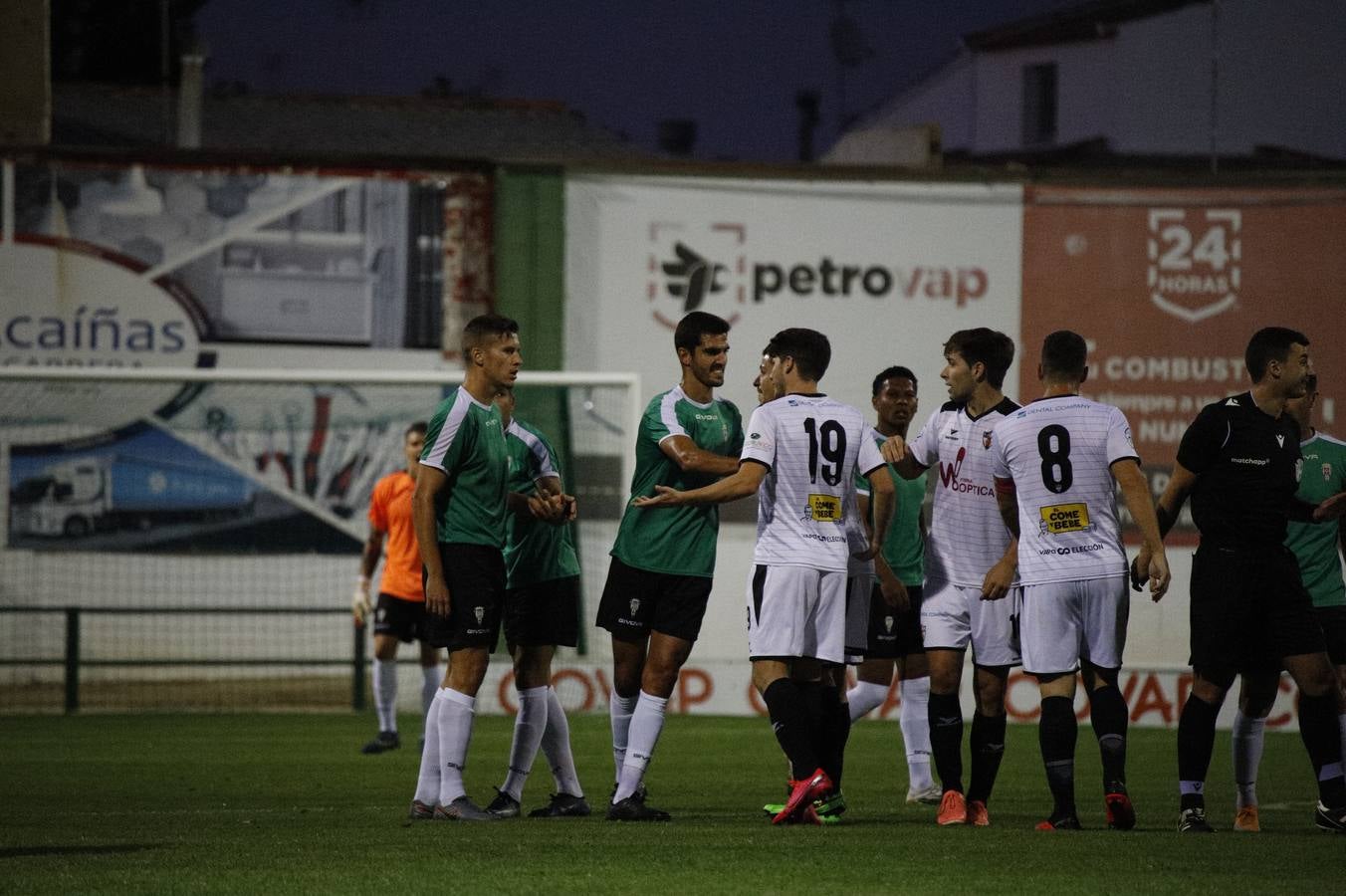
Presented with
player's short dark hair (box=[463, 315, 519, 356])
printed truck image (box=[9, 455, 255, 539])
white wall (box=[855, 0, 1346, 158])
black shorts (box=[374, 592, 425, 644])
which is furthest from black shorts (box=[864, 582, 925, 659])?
white wall (box=[855, 0, 1346, 158])

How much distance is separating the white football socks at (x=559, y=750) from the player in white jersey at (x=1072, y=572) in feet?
7.03

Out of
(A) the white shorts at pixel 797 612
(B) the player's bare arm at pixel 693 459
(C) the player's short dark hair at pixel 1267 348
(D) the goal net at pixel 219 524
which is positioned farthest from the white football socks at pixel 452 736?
(D) the goal net at pixel 219 524

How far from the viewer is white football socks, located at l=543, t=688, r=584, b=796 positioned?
8523 mm

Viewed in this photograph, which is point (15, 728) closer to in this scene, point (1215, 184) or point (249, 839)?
point (249, 839)

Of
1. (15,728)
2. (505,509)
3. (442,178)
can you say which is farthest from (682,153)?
(505,509)

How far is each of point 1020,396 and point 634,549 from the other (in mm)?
10250

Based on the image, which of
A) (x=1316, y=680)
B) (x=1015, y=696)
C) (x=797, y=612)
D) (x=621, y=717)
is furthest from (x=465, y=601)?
(x=1015, y=696)

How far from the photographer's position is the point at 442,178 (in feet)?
59.1

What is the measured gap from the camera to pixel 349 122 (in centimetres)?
3622

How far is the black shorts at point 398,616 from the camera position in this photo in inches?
500

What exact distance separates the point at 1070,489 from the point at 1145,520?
0.33 meters

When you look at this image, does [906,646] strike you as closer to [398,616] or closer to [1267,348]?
[1267,348]

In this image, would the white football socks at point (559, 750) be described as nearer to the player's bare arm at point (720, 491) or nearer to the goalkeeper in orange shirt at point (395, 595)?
the player's bare arm at point (720, 491)

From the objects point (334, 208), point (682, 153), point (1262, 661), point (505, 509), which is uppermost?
point (682, 153)
